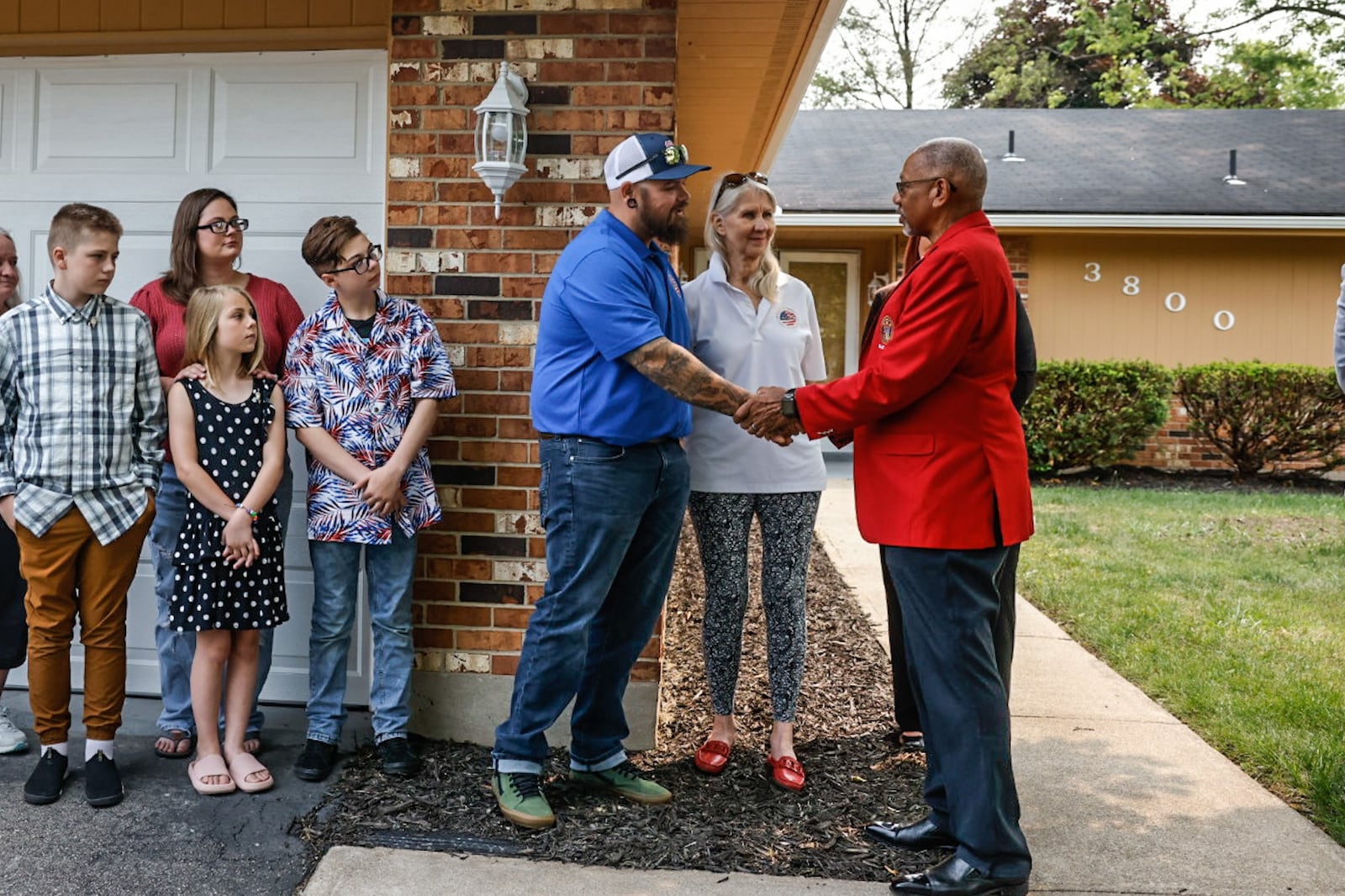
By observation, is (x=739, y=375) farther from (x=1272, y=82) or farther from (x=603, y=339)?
(x=1272, y=82)

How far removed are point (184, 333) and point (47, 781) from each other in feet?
4.66

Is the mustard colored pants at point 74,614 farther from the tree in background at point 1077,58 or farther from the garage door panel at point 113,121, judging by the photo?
the tree in background at point 1077,58

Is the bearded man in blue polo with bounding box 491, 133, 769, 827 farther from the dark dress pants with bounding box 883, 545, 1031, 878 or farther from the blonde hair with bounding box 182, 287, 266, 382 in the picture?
the blonde hair with bounding box 182, 287, 266, 382

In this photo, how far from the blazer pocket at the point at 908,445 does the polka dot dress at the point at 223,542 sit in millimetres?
1912

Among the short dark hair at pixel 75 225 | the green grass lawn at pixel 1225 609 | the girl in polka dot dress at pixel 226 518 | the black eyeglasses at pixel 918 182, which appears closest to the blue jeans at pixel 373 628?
the girl in polka dot dress at pixel 226 518

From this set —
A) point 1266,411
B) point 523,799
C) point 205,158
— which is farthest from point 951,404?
point 1266,411

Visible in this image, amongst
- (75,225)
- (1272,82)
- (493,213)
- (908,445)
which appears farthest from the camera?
(1272,82)

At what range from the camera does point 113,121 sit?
4.40 m

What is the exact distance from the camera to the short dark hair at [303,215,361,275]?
3.60m

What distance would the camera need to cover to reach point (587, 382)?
331cm

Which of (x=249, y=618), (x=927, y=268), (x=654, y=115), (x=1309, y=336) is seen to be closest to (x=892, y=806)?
(x=927, y=268)

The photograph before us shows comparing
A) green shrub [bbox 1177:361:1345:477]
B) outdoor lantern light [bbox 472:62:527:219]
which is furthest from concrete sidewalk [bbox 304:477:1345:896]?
green shrub [bbox 1177:361:1345:477]

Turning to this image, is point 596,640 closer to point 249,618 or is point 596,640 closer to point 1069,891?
point 249,618

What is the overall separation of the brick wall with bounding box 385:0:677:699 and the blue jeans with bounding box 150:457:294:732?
1.90 ft
